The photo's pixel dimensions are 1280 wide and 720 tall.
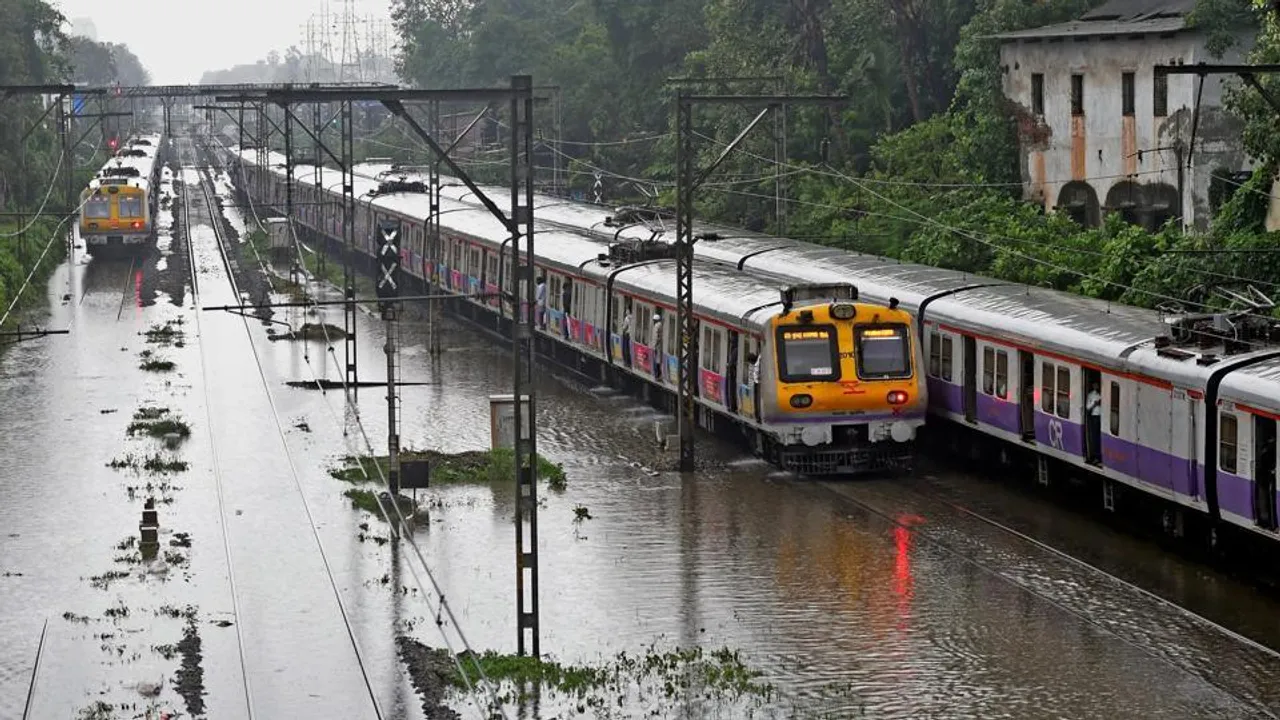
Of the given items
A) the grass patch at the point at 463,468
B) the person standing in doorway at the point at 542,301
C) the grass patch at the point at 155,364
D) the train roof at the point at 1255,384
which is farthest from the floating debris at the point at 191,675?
the grass patch at the point at 155,364

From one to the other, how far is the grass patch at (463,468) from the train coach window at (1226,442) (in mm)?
10861

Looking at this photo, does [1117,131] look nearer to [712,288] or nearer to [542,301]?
[542,301]

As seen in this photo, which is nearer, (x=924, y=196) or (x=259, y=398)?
(x=259, y=398)

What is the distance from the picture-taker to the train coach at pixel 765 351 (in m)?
29.1

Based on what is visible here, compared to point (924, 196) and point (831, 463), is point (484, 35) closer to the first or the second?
point (924, 196)

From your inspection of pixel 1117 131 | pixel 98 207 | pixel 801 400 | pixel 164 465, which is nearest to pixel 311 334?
pixel 164 465

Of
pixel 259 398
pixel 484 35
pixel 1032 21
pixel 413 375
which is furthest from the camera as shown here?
pixel 484 35

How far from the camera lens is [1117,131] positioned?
4550cm

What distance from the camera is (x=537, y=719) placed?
18453 mm

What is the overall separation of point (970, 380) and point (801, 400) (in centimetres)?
267

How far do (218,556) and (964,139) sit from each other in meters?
31.0

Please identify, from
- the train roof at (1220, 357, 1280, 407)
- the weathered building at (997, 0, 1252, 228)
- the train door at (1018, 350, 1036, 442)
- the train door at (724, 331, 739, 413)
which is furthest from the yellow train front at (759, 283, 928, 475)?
the weathered building at (997, 0, 1252, 228)

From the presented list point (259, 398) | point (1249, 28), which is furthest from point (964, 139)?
point (259, 398)

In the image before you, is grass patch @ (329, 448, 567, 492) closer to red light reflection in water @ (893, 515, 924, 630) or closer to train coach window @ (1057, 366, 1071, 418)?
red light reflection in water @ (893, 515, 924, 630)
